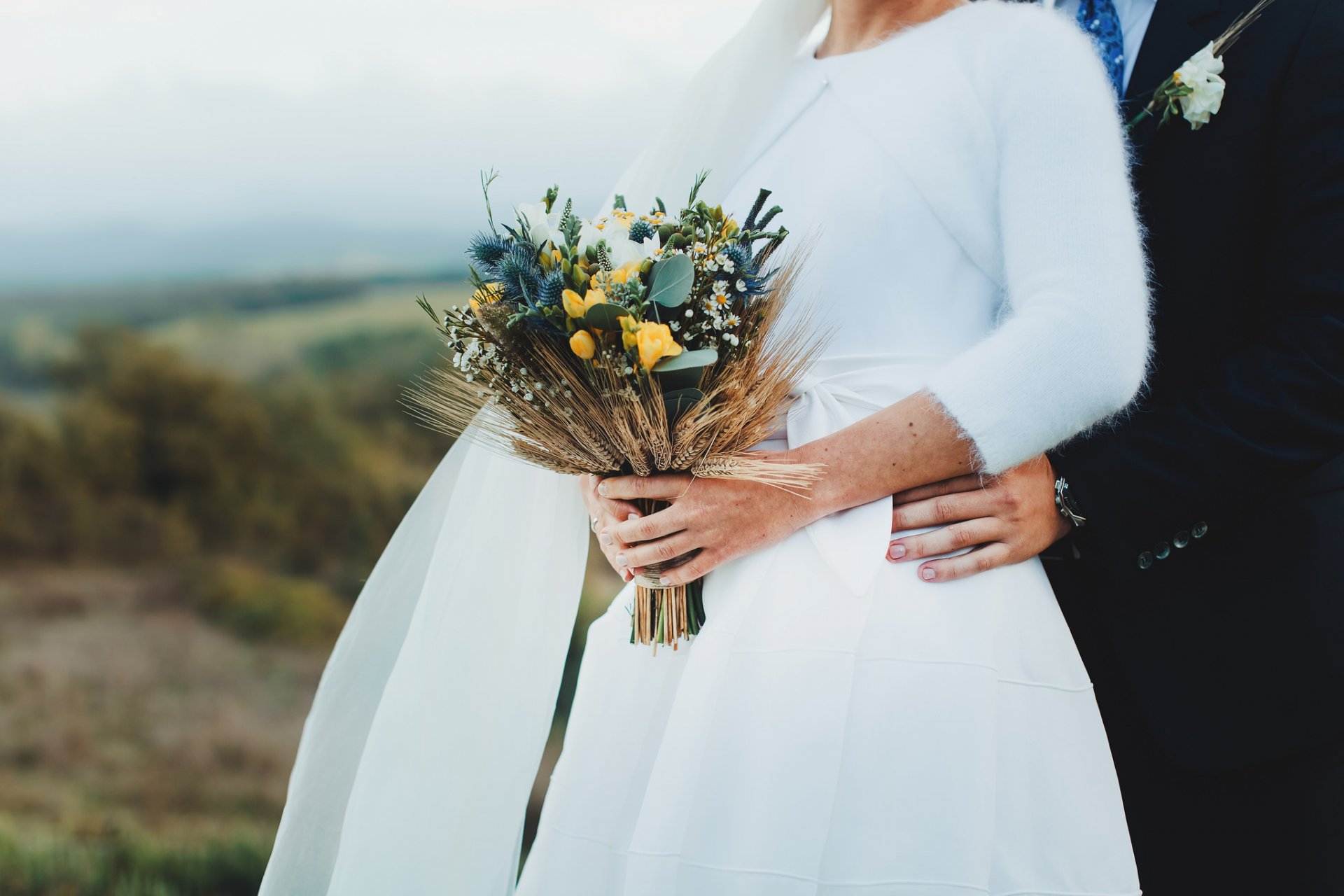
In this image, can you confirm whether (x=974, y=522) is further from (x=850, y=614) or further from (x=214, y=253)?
(x=214, y=253)

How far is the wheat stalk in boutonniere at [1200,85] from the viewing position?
162 cm

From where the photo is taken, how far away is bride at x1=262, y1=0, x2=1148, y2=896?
1282 mm

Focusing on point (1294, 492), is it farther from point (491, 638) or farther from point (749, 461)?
point (491, 638)

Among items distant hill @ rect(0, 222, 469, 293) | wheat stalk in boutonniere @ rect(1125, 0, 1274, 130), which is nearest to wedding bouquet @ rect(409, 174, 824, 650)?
wheat stalk in boutonniere @ rect(1125, 0, 1274, 130)

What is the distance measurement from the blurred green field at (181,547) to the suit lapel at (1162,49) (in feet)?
8.80

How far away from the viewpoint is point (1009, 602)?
1.42 m

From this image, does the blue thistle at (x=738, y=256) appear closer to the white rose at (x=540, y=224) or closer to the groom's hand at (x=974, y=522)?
the white rose at (x=540, y=224)

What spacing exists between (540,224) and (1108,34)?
1.28 m

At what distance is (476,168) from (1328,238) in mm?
2941

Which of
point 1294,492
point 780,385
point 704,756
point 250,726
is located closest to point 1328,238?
point 1294,492

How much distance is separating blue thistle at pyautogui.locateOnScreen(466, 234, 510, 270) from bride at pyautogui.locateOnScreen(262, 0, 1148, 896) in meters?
0.38

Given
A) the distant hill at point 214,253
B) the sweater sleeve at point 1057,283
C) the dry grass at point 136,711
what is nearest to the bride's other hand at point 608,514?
the sweater sleeve at point 1057,283

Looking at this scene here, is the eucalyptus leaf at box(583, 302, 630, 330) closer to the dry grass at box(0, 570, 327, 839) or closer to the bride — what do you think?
the bride

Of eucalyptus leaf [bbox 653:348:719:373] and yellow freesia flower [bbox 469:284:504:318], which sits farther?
yellow freesia flower [bbox 469:284:504:318]
